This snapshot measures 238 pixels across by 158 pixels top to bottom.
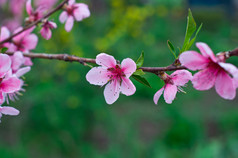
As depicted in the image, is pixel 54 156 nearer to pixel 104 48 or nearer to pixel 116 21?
pixel 104 48

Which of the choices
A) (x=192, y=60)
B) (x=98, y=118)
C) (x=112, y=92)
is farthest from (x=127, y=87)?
(x=98, y=118)

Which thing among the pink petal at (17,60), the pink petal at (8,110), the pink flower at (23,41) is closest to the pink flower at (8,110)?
the pink petal at (8,110)

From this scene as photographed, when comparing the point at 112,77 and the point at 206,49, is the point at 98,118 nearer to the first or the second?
the point at 112,77

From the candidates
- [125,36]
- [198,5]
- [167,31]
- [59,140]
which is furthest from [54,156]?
[198,5]

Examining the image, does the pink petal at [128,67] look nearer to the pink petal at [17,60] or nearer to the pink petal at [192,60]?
the pink petal at [192,60]

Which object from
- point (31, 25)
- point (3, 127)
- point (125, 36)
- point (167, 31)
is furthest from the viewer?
point (167, 31)
